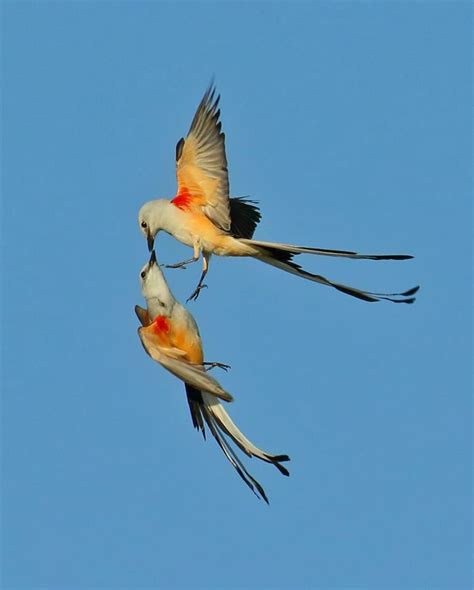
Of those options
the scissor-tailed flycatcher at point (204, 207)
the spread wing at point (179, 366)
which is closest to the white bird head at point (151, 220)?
the scissor-tailed flycatcher at point (204, 207)

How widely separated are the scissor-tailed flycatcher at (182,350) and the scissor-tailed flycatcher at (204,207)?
1.01ft

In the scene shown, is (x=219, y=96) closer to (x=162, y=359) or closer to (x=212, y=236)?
(x=212, y=236)

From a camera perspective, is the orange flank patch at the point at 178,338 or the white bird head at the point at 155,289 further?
the white bird head at the point at 155,289

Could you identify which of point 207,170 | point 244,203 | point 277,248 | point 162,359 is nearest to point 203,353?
point 162,359

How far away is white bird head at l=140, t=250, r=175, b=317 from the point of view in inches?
344

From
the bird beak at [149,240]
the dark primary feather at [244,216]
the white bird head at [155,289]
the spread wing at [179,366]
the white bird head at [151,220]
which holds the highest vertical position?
the dark primary feather at [244,216]

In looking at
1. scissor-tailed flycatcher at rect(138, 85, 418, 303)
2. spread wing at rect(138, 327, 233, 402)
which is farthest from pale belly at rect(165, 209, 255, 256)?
spread wing at rect(138, 327, 233, 402)

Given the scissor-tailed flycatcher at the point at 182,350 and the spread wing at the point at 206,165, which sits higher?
the spread wing at the point at 206,165

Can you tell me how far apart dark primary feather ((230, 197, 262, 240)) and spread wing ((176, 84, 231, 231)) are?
0.94 m

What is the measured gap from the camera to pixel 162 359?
851cm

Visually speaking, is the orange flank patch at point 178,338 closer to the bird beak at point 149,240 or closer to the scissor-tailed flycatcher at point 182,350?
the scissor-tailed flycatcher at point 182,350

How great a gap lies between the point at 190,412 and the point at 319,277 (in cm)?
141

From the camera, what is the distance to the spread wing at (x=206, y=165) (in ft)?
30.7

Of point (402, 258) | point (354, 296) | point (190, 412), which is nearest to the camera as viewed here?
point (402, 258)
